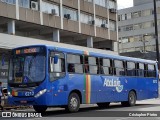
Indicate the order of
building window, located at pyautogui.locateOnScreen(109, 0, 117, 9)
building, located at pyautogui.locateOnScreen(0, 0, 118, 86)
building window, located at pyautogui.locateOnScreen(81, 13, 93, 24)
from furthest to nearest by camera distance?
building window, located at pyautogui.locateOnScreen(109, 0, 117, 9) → building window, located at pyautogui.locateOnScreen(81, 13, 93, 24) → building, located at pyautogui.locateOnScreen(0, 0, 118, 86)

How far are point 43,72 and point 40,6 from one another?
90.5 ft

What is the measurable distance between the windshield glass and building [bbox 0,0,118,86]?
1427 centimetres

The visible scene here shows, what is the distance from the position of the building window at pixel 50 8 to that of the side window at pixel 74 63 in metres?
26.1

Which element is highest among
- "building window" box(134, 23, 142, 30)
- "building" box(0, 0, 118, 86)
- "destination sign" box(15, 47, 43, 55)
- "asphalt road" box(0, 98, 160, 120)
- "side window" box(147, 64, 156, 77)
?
"building window" box(134, 23, 142, 30)

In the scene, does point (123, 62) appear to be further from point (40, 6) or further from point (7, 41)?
point (40, 6)

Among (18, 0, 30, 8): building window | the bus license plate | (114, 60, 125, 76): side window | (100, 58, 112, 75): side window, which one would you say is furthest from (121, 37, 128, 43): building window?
the bus license plate

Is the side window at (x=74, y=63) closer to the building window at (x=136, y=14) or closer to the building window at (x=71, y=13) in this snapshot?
the building window at (x=71, y=13)

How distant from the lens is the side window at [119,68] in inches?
886

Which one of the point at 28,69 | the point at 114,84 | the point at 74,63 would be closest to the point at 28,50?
the point at 28,69

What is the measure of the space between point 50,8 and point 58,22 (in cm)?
191

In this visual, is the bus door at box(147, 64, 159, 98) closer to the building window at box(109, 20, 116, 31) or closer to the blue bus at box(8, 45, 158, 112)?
the blue bus at box(8, 45, 158, 112)

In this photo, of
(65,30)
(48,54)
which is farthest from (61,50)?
(65,30)

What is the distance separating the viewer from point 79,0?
2044 inches

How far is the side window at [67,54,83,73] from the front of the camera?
18742 mm
